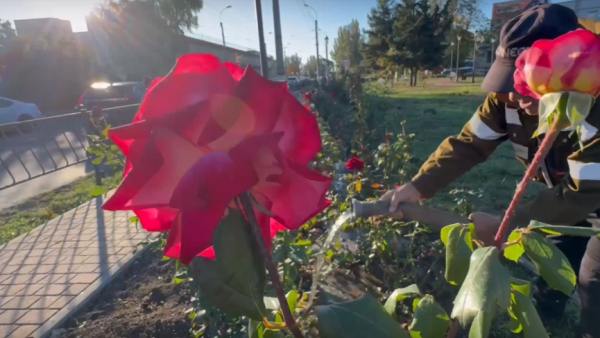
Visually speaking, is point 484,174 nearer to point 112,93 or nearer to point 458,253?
point 458,253

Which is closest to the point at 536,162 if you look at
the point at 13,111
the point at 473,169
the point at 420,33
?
the point at 473,169

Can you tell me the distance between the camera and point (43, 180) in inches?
284

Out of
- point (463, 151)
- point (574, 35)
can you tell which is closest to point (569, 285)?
point (574, 35)

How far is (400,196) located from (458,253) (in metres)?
0.77

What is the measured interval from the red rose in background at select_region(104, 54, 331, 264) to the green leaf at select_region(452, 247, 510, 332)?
0.68 ft

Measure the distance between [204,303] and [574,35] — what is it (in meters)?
1.55

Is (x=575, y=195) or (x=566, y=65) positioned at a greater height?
(x=566, y=65)

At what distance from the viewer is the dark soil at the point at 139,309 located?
230cm

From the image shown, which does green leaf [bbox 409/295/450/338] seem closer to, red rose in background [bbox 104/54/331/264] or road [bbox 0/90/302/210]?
red rose in background [bbox 104/54/331/264]

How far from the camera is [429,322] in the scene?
54 cm

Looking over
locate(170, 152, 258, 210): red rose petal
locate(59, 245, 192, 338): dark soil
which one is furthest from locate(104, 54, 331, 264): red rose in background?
locate(59, 245, 192, 338): dark soil

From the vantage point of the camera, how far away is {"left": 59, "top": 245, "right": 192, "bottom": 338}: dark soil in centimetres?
230

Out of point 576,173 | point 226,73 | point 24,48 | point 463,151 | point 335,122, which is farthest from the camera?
point 24,48

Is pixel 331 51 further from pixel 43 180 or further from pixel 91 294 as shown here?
pixel 91 294
